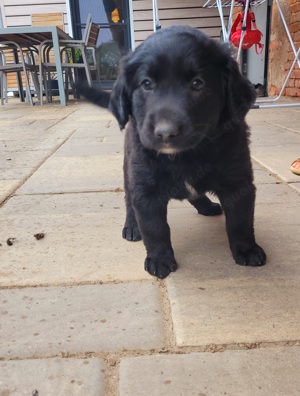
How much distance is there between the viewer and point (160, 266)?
1433mm

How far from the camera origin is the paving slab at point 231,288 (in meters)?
1.09

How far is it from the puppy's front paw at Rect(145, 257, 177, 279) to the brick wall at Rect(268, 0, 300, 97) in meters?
4.94

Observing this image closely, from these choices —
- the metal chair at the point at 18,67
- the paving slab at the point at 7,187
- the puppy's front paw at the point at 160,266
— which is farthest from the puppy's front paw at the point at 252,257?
the metal chair at the point at 18,67

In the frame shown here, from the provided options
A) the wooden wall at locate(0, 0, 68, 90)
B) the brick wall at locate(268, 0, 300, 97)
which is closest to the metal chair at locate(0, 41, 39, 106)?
the wooden wall at locate(0, 0, 68, 90)

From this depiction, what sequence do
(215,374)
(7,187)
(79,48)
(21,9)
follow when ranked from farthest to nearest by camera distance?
(21,9) < (79,48) < (7,187) < (215,374)

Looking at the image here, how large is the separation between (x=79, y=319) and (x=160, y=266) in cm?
37

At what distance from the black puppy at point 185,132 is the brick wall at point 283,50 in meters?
4.72

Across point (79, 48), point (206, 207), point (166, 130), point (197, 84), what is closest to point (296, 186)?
point (206, 207)

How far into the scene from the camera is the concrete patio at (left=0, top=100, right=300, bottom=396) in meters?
0.93

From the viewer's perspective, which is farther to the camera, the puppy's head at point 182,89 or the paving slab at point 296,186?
the paving slab at point 296,186

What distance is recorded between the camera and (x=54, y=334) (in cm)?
110

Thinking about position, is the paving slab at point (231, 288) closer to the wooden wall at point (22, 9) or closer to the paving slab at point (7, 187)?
the paving slab at point (7, 187)

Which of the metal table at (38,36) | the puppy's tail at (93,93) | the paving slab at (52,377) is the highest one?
the metal table at (38,36)

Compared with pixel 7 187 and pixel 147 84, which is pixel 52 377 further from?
pixel 7 187
